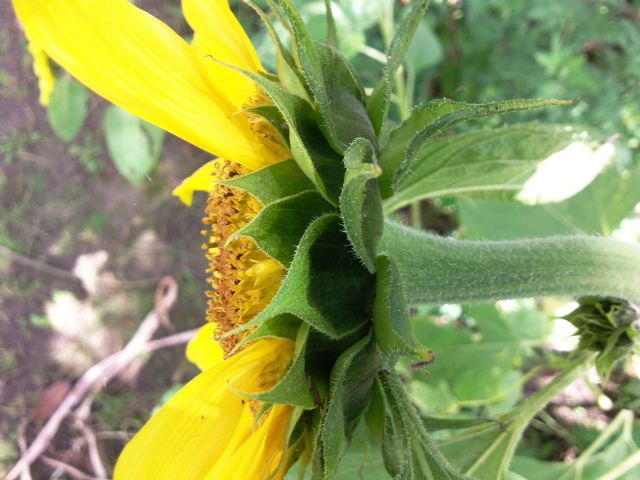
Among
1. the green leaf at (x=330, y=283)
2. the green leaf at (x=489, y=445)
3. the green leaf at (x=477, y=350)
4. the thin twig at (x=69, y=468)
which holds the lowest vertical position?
the thin twig at (x=69, y=468)

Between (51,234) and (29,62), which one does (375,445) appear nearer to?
(51,234)

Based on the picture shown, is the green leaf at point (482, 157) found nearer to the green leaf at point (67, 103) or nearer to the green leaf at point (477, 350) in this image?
the green leaf at point (477, 350)

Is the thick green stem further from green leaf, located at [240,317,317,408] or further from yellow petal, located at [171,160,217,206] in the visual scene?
yellow petal, located at [171,160,217,206]

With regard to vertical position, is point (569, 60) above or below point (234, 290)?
above

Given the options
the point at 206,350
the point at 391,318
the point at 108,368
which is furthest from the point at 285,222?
the point at 108,368

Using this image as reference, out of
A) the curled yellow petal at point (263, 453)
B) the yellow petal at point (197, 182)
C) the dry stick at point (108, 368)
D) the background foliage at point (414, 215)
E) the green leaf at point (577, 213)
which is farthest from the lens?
the dry stick at point (108, 368)

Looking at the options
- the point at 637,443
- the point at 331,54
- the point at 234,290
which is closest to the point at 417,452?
the point at 234,290

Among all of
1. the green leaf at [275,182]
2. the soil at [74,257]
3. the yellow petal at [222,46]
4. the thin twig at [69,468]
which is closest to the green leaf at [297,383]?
the green leaf at [275,182]
